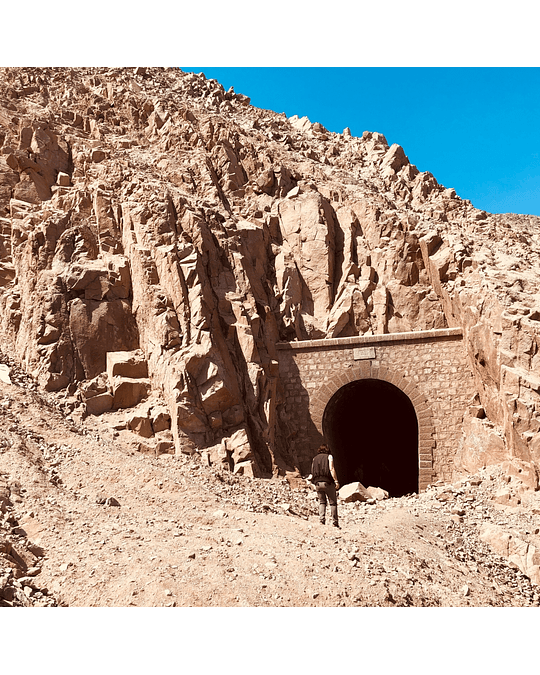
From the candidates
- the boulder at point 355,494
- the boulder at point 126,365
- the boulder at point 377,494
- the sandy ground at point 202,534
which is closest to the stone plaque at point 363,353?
the boulder at point 377,494

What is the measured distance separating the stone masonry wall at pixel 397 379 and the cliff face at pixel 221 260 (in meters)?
0.46

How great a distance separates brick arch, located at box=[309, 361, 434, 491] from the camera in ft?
57.1

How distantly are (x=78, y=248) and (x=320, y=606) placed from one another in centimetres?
1339

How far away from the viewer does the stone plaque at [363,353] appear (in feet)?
59.4

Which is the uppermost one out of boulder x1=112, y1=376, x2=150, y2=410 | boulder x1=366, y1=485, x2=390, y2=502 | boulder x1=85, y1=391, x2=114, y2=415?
boulder x1=112, y1=376, x2=150, y2=410

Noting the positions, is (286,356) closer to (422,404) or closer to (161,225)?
(422,404)

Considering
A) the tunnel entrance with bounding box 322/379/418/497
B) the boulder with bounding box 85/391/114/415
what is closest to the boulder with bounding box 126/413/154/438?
the boulder with bounding box 85/391/114/415

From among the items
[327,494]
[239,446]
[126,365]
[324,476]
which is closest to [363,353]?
[239,446]

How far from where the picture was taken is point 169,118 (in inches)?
953

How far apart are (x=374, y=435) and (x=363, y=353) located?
6109 mm

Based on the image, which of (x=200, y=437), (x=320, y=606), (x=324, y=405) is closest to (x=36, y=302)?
(x=200, y=437)

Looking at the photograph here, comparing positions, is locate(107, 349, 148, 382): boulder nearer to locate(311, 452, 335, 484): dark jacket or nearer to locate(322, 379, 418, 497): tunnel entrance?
locate(322, 379, 418, 497): tunnel entrance

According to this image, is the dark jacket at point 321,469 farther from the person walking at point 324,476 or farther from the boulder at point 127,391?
the boulder at point 127,391

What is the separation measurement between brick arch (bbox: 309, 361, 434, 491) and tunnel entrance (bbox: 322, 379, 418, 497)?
40 centimetres
